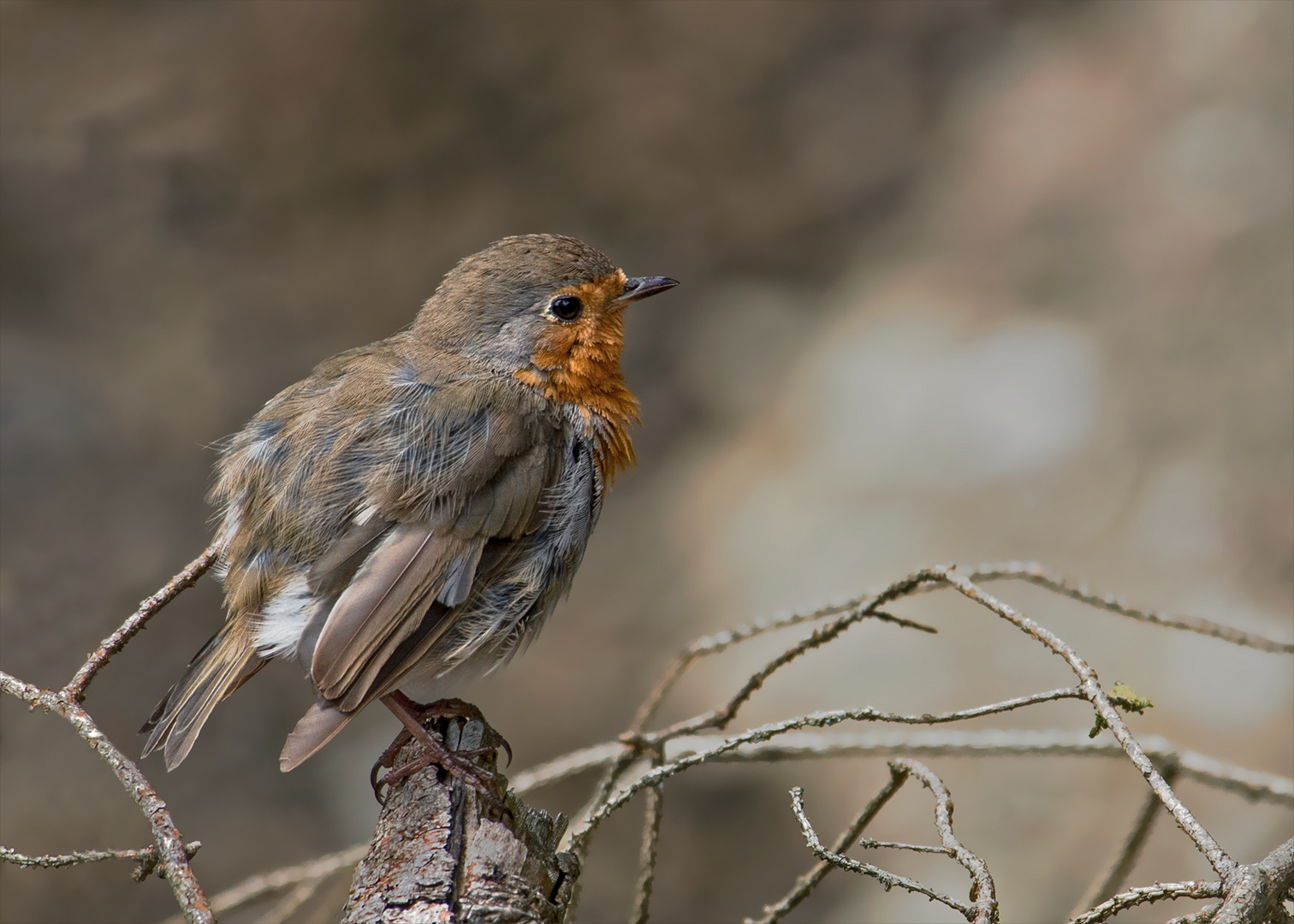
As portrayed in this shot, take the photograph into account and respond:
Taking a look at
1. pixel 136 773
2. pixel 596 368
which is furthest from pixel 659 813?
pixel 596 368

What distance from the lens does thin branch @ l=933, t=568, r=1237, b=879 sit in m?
1.50

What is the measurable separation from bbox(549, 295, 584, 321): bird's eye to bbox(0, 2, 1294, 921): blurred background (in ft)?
8.30

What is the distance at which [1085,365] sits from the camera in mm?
6152

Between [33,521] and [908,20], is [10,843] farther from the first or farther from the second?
[908,20]

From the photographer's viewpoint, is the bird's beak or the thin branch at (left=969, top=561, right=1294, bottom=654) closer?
the thin branch at (left=969, top=561, right=1294, bottom=654)

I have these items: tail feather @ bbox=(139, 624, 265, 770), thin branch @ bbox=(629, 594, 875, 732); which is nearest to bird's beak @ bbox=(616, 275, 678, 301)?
thin branch @ bbox=(629, 594, 875, 732)

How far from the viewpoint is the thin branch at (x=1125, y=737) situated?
4.91 feet

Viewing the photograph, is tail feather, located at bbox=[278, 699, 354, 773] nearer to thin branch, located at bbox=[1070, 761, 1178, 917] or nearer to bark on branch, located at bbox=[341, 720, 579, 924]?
bark on branch, located at bbox=[341, 720, 579, 924]

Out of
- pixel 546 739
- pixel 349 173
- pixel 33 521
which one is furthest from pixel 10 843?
pixel 349 173

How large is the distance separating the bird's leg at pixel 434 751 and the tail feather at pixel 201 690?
36cm

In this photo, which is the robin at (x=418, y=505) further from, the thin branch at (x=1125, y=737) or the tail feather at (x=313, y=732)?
the thin branch at (x=1125, y=737)

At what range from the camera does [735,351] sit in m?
7.11

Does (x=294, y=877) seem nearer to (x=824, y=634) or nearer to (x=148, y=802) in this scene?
(x=148, y=802)

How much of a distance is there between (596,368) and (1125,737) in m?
2.10
